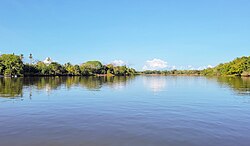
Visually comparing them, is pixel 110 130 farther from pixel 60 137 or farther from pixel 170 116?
pixel 170 116

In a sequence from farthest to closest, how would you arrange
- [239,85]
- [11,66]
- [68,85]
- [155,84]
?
1. [11,66]
2. [155,84]
3. [68,85]
4. [239,85]

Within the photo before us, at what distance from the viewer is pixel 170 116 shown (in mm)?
18625

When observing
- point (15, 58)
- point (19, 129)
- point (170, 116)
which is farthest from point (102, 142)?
point (15, 58)

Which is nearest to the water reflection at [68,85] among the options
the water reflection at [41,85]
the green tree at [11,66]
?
the water reflection at [41,85]

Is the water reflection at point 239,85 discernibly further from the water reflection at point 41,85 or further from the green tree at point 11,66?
Answer: the green tree at point 11,66

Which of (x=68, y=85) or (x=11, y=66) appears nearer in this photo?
(x=68, y=85)

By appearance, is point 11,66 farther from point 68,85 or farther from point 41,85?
point 68,85

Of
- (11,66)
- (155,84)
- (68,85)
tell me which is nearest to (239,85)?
(155,84)

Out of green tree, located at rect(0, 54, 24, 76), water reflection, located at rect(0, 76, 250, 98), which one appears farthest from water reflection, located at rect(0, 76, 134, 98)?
green tree, located at rect(0, 54, 24, 76)

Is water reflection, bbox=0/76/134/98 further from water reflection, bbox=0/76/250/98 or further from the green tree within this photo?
the green tree

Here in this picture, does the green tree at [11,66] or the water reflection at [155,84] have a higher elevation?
the green tree at [11,66]

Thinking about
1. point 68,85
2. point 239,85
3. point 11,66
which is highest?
point 11,66

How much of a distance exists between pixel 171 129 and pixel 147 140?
3025 millimetres

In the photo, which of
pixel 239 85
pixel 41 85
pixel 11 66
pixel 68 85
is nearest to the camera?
pixel 41 85
